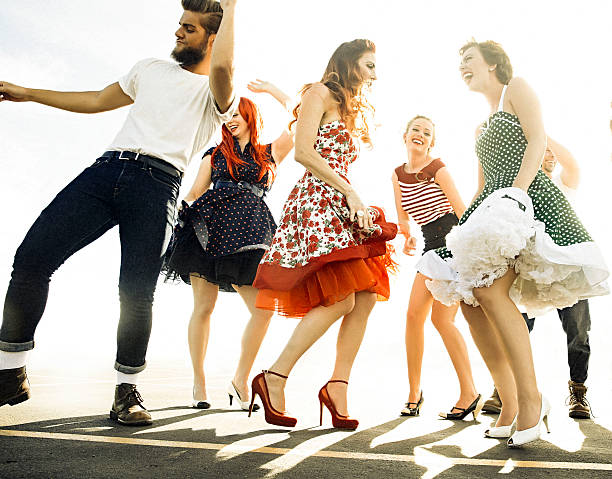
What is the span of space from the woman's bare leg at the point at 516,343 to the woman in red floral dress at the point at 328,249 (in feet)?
2.24

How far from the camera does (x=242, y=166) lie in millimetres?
4309

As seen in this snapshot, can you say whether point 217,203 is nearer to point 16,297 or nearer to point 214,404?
point 214,404

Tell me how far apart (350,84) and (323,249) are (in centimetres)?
103

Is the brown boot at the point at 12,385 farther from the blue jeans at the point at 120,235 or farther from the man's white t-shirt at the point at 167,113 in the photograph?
the man's white t-shirt at the point at 167,113

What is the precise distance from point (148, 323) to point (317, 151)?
131 centimetres

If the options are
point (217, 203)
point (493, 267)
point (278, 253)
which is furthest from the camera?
point (217, 203)

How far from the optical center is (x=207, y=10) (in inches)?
123

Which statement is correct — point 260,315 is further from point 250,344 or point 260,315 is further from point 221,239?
point 221,239

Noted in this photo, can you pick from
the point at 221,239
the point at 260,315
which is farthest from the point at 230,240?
the point at 260,315

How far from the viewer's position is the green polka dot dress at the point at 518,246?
8.32ft

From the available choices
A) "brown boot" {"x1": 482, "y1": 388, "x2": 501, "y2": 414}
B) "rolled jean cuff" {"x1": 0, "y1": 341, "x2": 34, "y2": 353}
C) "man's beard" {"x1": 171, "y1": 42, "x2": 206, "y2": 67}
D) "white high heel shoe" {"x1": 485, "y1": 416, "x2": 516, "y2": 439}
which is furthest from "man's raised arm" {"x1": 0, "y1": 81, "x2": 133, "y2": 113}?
"brown boot" {"x1": 482, "y1": 388, "x2": 501, "y2": 414}

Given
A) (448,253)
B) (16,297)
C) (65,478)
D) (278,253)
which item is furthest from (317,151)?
(65,478)

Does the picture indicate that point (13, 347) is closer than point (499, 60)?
Yes

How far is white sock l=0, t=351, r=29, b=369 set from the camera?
259cm
